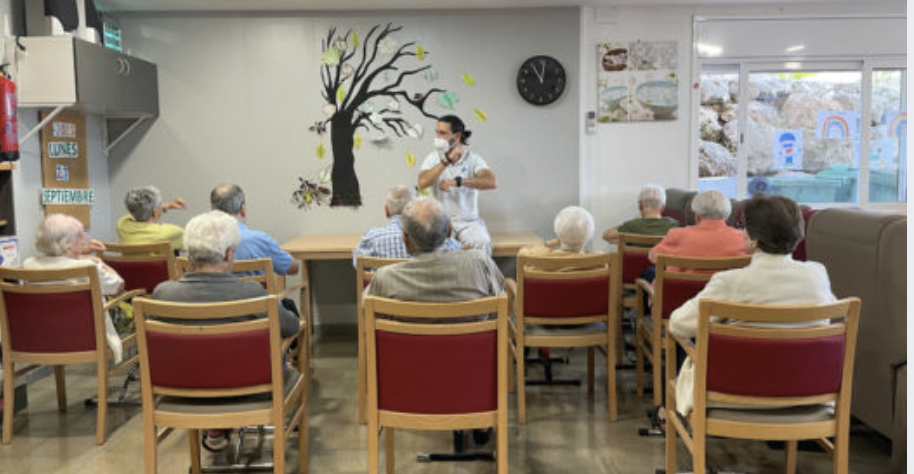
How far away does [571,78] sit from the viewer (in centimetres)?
518

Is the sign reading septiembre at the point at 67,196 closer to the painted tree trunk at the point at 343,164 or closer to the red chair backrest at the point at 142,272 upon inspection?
the red chair backrest at the point at 142,272

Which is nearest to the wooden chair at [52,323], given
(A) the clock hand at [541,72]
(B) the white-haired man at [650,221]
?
(B) the white-haired man at [650,221]

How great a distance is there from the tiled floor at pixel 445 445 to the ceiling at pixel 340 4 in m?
2.69

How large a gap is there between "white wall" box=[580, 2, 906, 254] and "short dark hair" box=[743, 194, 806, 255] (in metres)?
3.01

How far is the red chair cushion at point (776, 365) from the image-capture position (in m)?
2.08

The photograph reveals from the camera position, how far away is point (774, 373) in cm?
210

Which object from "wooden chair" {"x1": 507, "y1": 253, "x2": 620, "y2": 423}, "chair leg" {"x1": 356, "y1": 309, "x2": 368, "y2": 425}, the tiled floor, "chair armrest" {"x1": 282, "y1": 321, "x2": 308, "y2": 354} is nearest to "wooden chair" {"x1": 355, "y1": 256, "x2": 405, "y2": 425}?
"chair leg" {"x1": 356, "y1": 309, "x2": 368, "y2": 425}

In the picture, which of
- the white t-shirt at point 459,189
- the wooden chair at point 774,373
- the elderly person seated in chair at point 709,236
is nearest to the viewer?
the wooden chair at point 774,373

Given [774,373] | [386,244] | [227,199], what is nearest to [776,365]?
[774,373]

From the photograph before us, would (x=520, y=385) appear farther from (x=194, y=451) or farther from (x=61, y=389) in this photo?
(x=61, y=389)

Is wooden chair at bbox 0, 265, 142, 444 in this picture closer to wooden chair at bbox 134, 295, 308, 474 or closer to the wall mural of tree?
wooden chair at bbox 134, 295, 308, 474

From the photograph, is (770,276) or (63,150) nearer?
(770,276)

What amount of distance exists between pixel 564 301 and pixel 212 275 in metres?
1.60

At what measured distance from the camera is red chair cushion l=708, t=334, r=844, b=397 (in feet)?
6.81
